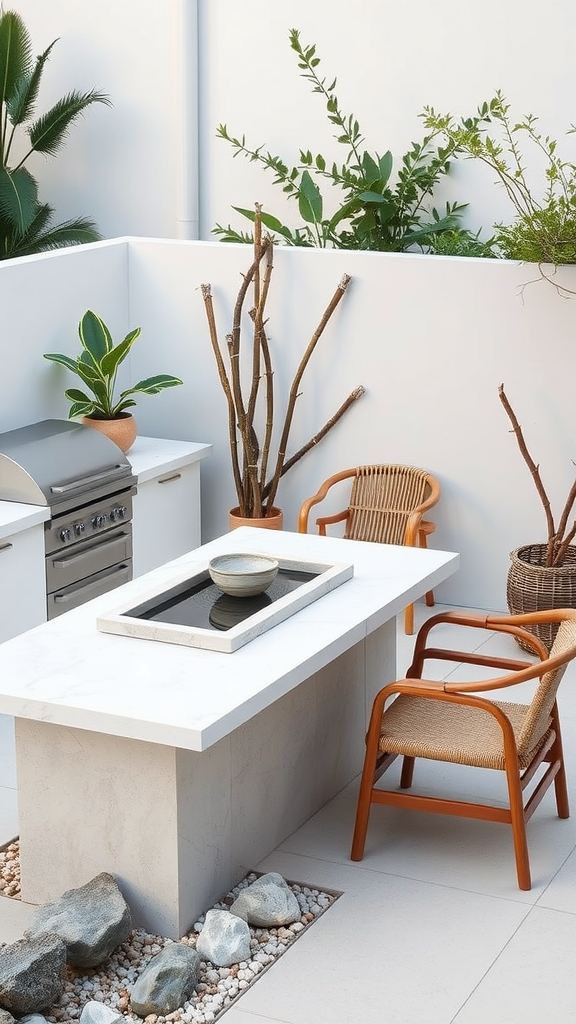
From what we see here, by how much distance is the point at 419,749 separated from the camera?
15.9ft

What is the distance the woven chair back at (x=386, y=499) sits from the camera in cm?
778

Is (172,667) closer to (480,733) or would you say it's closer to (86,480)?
(480,733)

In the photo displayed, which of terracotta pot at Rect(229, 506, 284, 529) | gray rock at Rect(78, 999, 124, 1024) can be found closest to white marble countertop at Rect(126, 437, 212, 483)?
terracotta pot at Rect(229, 506, 284, 529)

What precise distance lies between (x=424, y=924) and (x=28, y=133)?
854 cm

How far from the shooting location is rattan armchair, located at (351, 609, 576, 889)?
473cm

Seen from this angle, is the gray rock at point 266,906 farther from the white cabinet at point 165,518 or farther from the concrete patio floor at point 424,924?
the white cabinet at point 165,518

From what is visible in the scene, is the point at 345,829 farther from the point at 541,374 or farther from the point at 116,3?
the point at 116,3

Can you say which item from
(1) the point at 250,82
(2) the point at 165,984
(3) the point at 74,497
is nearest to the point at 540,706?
(2) the point at 165,984

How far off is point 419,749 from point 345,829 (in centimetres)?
64

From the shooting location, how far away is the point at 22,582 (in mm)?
6719

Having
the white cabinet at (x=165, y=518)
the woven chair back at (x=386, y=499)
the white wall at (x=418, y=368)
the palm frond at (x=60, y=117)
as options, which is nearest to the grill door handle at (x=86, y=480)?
the white cabinet at (x=165, y=518)

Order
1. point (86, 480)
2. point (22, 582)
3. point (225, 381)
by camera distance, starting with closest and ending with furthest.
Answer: point (22, 582) < point (86, 480) < point (225, 381)

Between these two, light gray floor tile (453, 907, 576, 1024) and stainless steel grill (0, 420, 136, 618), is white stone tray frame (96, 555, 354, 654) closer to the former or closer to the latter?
light gray floor tile (453, 907, 576, 1024)

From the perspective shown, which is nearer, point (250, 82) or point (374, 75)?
point (374, 75)
